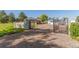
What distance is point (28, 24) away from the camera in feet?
9.08

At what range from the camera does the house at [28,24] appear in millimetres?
2752

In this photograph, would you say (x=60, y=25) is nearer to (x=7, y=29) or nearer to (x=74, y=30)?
(x=74, y=30)

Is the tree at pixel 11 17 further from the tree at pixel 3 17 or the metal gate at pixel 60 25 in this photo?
the metal gate at pixel 60 25

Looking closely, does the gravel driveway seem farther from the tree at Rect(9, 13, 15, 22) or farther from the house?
the tree at Rect(9, 13, 15, 22)

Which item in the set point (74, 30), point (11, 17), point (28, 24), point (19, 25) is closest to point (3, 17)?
point (11, 17)

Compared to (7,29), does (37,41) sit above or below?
below

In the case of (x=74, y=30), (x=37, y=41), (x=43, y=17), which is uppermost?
(x=43, y=17)

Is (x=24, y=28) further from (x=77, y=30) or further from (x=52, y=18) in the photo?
(x=77, y=30)

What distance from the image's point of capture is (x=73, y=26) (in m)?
2.74

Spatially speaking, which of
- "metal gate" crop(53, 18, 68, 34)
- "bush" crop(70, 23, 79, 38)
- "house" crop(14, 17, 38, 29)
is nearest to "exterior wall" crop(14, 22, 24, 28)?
"house" crop(14, 17, 38, 29)

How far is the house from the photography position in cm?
275

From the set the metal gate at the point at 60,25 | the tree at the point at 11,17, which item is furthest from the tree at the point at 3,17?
the metal gate at the point at 60,25
